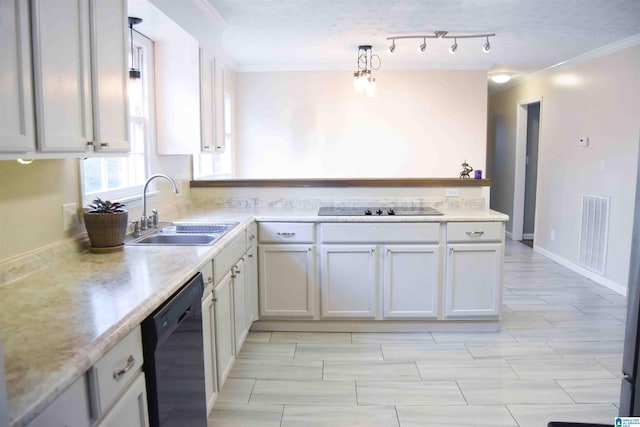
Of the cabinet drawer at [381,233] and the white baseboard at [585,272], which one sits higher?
the cabinet drawer at [381,233]

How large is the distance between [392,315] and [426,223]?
72 centimetres

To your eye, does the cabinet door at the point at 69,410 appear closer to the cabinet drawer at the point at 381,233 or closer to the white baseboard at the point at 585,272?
the cabinet drawer at the point at 381,233

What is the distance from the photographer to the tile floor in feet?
8.12

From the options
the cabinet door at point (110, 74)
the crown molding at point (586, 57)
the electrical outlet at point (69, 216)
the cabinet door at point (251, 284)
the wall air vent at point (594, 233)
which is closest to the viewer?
the cabinet door at point (110, 74)

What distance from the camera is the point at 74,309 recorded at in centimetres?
148

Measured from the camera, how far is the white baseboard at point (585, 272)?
4.57m

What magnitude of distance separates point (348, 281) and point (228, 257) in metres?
1.12

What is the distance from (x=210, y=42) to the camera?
11.8 ft

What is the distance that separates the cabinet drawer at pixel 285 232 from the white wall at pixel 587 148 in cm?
310

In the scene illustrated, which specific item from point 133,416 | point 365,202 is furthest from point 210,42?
point 133,416

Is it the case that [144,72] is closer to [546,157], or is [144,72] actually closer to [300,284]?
[300,284]

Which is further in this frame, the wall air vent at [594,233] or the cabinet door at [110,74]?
the wall air vent at [594,233]

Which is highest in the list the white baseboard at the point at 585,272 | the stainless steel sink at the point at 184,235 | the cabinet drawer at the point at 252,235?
the stainless steel sink at the point at 184,235

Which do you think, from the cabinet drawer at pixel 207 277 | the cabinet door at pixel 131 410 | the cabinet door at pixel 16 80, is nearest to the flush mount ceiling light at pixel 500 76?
the cabinet drawer at pixel 207 277
